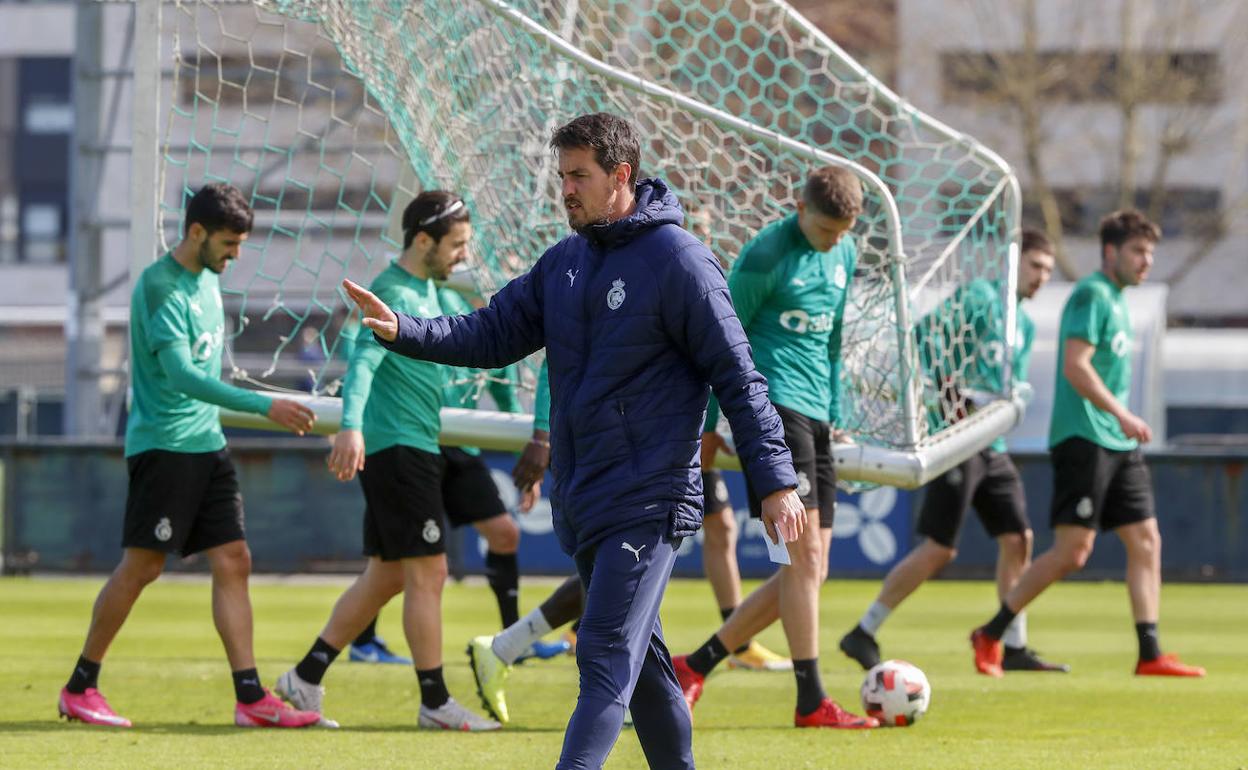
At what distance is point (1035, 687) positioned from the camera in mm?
9281

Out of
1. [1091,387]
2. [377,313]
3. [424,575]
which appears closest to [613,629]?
[377,313]

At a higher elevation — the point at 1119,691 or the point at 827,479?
the point at 827,479

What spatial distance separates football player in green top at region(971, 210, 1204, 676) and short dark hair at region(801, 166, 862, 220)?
2.52 m

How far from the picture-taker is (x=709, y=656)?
810 cm

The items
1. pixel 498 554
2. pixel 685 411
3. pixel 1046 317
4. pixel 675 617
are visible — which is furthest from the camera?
pixel 1046 317

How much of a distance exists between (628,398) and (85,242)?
1360 centimetres

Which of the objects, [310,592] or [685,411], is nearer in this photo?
[685,411]

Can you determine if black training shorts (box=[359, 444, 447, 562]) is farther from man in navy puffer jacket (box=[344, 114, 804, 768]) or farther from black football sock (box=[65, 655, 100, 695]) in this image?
man in navy puffer jacket (box=[344, 114, 804, 768])

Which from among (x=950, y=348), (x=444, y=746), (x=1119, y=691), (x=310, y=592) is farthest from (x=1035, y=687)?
(x=310, y=592)

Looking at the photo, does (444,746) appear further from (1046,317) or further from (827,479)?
(1046,317)

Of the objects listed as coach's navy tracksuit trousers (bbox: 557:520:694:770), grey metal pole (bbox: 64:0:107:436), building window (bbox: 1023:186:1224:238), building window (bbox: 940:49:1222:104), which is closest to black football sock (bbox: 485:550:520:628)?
coach's navy tracksuit trousers (bbox: 557:520:694:770)

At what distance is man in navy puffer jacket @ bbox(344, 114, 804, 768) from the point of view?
5227 millimetres

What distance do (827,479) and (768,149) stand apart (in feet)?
5.67

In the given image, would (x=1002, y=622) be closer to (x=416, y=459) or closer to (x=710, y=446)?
(x=710, y=446)
